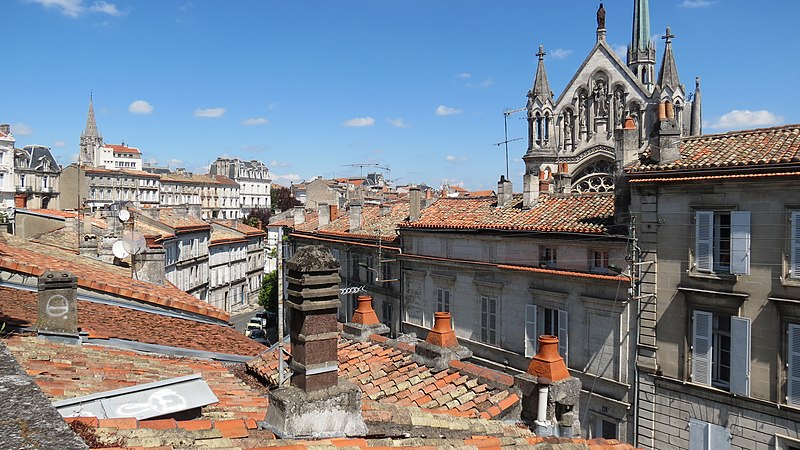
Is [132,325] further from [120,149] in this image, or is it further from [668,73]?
[120,149]

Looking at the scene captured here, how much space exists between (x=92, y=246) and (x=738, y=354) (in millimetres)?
22553

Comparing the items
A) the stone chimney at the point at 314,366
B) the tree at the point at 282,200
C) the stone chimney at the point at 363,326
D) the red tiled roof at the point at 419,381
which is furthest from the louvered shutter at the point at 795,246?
the tree at the point at 282,200

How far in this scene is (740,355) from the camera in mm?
15883

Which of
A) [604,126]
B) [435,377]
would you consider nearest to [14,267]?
[435,377]

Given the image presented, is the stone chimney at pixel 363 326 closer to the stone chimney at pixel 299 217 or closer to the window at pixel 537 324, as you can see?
the window at pixel 537 324

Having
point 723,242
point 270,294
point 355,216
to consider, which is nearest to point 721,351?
point 723,242

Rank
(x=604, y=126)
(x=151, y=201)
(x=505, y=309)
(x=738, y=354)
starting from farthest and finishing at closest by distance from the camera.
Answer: (x=151, y=201)
(x=604, y=126)
(x=505, y=309)
(x=738, y=354)

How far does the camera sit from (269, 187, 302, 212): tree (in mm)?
115000

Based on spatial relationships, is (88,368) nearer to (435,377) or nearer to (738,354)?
(435,377)

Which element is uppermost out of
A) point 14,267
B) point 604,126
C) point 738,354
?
point 604,126

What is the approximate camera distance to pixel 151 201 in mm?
106688

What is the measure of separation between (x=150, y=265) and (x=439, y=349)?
46.4 feet

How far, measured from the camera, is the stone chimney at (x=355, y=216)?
33.8m

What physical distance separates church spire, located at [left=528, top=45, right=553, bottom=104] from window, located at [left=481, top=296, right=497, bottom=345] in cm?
2820
